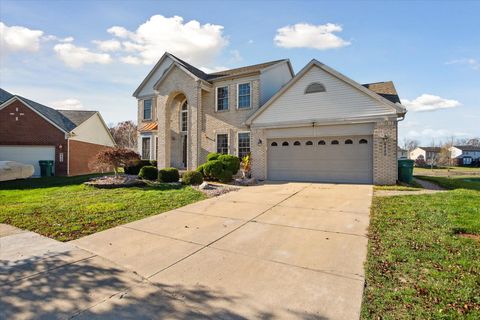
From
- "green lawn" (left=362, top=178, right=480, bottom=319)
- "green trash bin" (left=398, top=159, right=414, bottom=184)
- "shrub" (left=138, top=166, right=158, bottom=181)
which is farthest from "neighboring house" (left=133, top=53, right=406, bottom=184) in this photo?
"green lawn" (left=362, top=178, right=480, bottom=319)

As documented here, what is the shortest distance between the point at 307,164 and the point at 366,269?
10.2 m

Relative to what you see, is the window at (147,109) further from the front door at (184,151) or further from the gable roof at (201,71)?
the front door at (184,151)

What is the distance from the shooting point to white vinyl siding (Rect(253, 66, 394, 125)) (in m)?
11.9

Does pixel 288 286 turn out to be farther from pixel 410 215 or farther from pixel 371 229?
pixel 410 215

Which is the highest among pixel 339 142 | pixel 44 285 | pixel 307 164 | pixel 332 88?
pixel 332 88

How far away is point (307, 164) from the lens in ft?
44.4

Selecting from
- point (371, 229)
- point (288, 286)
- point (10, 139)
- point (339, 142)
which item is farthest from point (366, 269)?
point (10, 139)

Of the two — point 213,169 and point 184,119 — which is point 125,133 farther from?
point 213,169

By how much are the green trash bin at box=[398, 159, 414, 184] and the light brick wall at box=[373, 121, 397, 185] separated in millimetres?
1460

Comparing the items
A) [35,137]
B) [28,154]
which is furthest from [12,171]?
[35,137]

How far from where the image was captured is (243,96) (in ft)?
52.4

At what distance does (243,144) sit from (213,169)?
3288 mm

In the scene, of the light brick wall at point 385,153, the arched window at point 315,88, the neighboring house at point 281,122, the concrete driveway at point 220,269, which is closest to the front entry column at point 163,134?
the neighboring house at point 281,122

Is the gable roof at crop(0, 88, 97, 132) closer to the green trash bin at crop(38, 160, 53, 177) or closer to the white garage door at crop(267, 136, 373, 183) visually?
the green trash bin at crop(38, 160, 53, 177)
